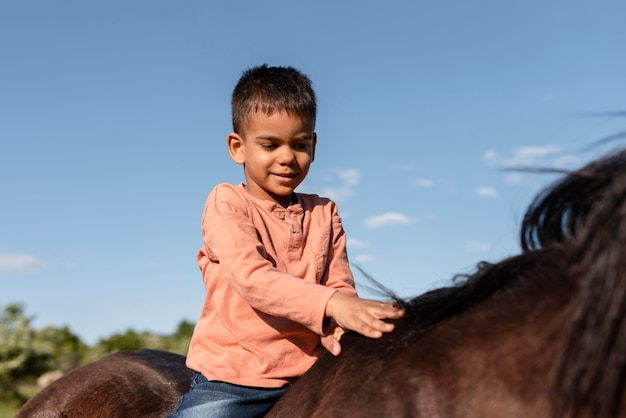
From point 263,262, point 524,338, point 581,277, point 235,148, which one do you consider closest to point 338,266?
point 263,262

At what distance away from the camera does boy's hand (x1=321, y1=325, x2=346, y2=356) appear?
2.59 meters

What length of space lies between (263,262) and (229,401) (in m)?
0.57

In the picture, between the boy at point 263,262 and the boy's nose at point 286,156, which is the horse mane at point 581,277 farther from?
the boy's nose at point 286,156

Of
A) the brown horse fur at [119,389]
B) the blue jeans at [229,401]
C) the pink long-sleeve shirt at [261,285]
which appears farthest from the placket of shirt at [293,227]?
the brown horse fur at [119,389]

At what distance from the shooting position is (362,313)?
8.10 ft

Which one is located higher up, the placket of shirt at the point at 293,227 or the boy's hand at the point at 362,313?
the placket of shirt at the point at 293,227

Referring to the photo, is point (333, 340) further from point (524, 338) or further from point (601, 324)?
point (601, 324)

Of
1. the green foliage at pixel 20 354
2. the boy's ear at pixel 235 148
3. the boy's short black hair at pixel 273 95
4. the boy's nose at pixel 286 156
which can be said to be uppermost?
the green foliage at pixel 20 354

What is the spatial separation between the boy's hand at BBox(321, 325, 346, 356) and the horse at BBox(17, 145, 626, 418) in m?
0.03

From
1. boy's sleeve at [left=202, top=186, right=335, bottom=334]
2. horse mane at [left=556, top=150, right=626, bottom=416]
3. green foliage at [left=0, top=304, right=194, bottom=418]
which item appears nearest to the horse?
horse mane at [left=556, top=150, right=626, bottom=416]

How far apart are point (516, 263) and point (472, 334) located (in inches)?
10.4

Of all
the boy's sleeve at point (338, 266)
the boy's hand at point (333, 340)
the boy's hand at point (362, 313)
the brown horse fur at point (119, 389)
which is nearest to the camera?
the boy's hand at point (362, 313)

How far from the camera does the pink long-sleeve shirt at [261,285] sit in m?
2.71

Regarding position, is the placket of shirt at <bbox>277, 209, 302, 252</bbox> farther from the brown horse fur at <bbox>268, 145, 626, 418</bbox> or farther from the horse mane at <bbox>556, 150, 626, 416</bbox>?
the horse mane at <bbox>556, 150, 626, 416</bbox>
